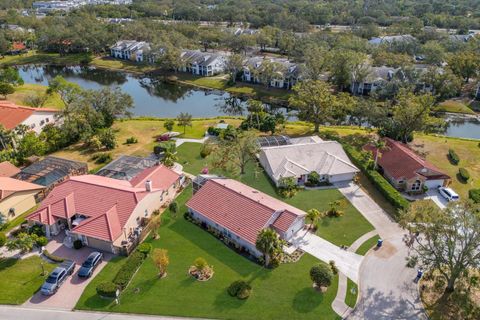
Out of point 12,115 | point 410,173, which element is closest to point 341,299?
point 410,173

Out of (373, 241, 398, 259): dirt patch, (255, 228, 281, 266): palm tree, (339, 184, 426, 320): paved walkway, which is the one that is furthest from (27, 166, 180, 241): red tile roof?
(373, 241, 398, 259): dirt patch

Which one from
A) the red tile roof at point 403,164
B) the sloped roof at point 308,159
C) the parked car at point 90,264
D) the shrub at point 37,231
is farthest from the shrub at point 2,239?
the red tile roof at point 403,164

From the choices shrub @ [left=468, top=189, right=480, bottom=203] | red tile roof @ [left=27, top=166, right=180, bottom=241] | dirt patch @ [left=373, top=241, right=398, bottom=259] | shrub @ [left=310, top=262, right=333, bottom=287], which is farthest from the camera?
shrub @ [left=468, top=189, right=480, bottom=203]

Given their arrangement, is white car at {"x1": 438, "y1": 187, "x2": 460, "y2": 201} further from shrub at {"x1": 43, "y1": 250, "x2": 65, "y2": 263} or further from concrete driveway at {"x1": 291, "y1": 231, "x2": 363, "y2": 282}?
shrub at {"x1": 43, "y1": 250, "x2": 65, "y2": 263}

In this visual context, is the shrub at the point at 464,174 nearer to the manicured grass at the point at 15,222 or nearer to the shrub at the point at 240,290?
the shrub at the point at 240,290

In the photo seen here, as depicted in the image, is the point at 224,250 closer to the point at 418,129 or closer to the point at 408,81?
the point at 418,129

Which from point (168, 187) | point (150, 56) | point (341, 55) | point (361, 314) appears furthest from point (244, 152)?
point (150, 56)
